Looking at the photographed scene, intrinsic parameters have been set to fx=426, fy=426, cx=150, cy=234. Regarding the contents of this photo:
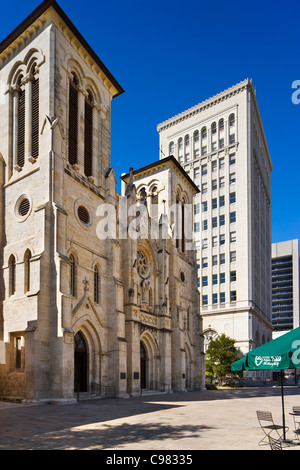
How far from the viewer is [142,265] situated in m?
37.8

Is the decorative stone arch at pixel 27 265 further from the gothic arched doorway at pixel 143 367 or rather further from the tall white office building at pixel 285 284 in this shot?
the tall white office building at pixel 285 284

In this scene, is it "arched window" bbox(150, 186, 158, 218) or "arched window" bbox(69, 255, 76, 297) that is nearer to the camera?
"arched window" bbox(69, 255, 76, 297)

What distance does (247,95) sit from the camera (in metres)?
70.6

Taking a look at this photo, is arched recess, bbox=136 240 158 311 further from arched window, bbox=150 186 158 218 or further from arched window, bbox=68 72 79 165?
arched window, bbox=68 72 79 165

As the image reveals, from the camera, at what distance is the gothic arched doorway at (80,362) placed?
27094 mm

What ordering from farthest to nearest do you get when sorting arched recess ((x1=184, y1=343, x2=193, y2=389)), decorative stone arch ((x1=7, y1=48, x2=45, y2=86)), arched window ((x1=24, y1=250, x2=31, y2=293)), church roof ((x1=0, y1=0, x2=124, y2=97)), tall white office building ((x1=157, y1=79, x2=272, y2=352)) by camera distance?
tall white office building ((x1=157, y1=79, x2=272, y2=352)) → arched recess ((x1=184, y1=343, x2=193, y2=389)) → decorative stone arch ((x1=7, y1=48, x2=45, y2=86)) → church roof ((x1=0, y1=0, x2=124, y2=97)) → arched window ((x1=24, y1=250, x2=31, y2=293))

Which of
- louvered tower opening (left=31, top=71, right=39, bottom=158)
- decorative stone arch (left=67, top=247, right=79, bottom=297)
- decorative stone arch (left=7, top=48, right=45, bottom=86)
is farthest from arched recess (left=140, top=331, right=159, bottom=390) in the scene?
decorative stone arch (left=7, top=48, right=45, bottom=86)

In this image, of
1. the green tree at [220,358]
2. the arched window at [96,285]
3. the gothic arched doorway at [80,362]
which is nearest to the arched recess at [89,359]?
the gothic arched doorway at [80,362]

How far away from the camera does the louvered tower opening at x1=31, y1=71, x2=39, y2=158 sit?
2858cm

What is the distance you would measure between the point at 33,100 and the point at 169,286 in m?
21.0

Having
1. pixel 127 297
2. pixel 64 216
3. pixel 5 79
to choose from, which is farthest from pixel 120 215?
pixel 5 79

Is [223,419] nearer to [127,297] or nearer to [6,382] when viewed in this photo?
[6,382]

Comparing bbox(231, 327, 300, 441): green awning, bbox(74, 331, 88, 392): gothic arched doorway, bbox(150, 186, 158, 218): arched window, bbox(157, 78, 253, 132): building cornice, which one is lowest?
bbox(74, 331, 88, 392): gothic arched doorway

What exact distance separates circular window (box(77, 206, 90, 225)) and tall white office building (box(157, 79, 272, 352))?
125 feet
